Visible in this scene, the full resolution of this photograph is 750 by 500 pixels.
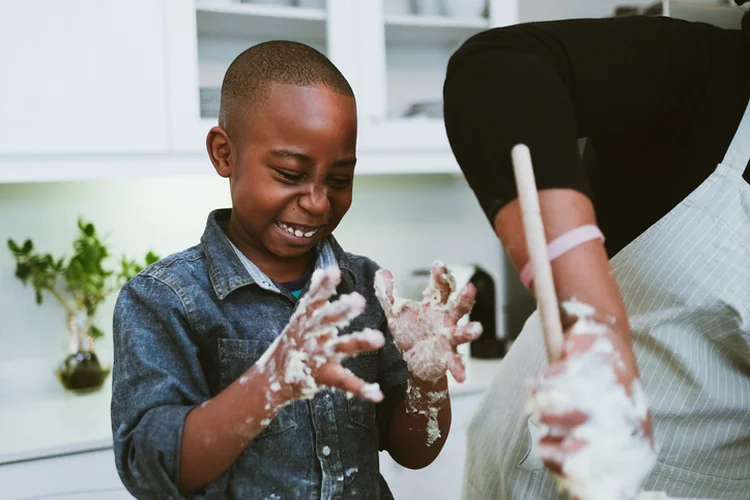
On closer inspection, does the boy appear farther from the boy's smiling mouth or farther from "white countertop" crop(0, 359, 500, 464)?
"white countertop" crop(0, 359, 500, 464)

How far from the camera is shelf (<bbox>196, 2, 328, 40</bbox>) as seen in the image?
1.70 m

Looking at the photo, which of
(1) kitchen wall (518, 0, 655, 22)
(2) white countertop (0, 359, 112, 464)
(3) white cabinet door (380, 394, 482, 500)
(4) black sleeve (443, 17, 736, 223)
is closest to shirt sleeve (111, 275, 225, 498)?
(4) black sleeve (443, 17, 736, 223)

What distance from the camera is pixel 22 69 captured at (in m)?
1.52

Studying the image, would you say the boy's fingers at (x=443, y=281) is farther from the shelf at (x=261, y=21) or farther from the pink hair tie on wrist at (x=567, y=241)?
the shelf at (x=261, y=21)

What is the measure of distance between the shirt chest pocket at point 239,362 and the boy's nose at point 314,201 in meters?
0.17

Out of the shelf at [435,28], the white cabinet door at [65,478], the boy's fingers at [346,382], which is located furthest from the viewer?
the shelf at [435,28]

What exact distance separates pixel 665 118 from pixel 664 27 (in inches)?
3.3

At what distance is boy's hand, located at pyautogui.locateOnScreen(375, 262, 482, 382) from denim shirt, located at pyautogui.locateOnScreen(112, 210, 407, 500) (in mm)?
132

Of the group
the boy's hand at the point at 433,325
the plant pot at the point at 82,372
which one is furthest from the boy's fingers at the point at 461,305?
the plant pot at the point at 82,372

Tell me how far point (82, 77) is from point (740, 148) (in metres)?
1.33

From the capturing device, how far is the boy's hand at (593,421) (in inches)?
17.4

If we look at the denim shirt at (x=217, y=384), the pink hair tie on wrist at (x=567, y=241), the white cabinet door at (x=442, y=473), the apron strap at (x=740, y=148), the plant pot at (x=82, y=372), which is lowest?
the white cabinet door at (x=442, y=473)

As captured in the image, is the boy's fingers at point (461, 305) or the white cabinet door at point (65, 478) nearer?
the boy's fingers at point (461, 305)

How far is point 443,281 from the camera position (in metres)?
0.77
